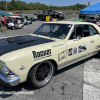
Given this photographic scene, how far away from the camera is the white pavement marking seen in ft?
8.83

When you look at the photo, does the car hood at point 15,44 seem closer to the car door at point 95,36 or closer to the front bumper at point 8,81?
the front bumper at point 8,81

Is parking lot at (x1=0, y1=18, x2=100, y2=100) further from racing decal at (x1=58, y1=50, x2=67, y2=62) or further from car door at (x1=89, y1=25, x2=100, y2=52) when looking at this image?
car door at (x1=89, y1=25, x2=100, y2=52)

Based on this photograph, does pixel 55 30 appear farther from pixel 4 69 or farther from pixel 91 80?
pixel 4 69

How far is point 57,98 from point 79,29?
239 centimetres

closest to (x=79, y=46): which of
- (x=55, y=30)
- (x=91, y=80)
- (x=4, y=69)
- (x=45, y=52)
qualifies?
(x=55, y=30)

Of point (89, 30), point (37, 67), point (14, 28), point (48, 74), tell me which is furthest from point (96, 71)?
point (14, 28)

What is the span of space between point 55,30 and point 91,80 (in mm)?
1926

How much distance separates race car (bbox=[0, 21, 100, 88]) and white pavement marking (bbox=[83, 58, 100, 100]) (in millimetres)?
509

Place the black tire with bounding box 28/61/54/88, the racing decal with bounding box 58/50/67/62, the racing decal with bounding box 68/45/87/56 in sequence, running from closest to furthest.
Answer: the black tire with bounding box 28/61/54/88, the racing decal with bounding box 58/50/67/62, the racing decal with bounding box 68/45/87/56

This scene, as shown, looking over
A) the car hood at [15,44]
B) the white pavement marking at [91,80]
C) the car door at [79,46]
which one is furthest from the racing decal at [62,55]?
the white pavement marking at [91,80]

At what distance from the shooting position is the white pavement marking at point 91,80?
2691mm

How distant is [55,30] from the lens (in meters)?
3.91

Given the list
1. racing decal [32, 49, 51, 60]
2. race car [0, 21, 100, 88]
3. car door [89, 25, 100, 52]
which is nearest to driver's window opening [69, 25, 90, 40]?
race car [0, 21, 100, 88]

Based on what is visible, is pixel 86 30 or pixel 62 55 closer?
pixel 62 55
